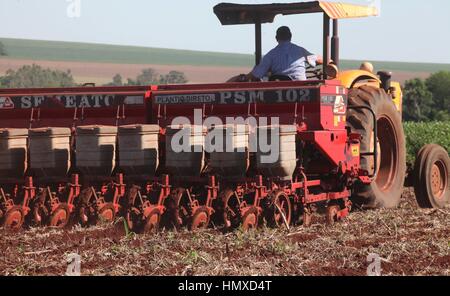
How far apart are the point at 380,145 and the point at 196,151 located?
313 cm

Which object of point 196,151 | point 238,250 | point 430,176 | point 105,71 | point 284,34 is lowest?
point 238,250

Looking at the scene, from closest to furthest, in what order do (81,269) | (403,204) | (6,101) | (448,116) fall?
(81,269) < (6,101) < (403,204) < (448,116)

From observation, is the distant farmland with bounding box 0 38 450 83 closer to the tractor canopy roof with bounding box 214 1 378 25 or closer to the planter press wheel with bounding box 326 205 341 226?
the tractor canopy roof with bounding box 214 1 378 25

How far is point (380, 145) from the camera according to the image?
1138 cm

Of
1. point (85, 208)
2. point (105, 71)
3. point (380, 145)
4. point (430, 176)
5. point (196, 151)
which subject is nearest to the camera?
point (196, 151)

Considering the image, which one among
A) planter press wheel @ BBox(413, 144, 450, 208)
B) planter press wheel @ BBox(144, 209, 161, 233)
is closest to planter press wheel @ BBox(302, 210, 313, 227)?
planter press wheel @ BBox(144, 209, 161, 233)

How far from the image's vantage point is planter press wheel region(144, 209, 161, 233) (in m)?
8.87

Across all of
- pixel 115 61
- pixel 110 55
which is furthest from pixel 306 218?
pixel 110 55

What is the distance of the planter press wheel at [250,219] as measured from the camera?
8.62 metres

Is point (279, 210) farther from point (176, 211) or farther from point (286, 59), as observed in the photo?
point (286, 59)
